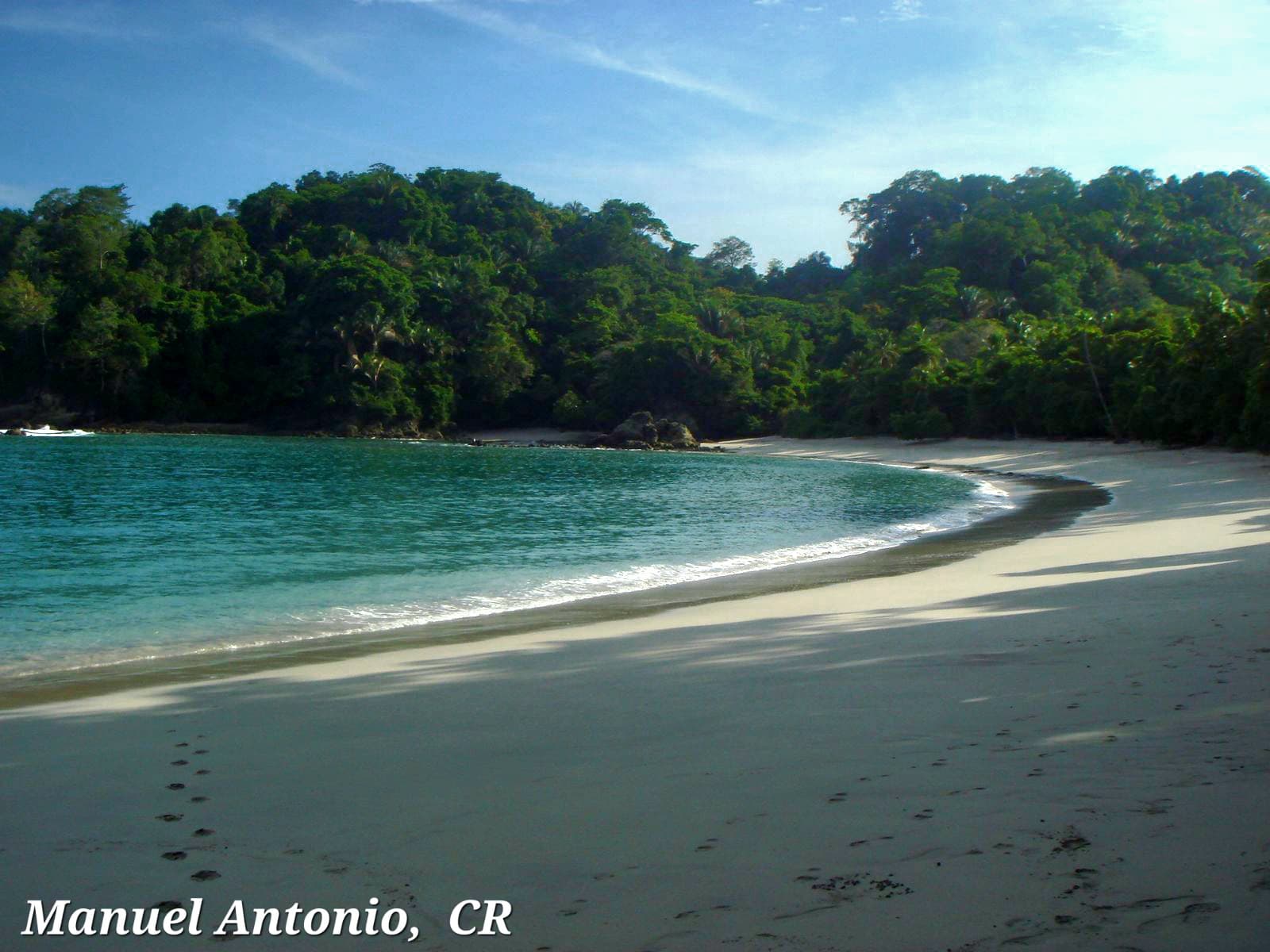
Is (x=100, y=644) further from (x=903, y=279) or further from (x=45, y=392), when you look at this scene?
(x=903, y=279)

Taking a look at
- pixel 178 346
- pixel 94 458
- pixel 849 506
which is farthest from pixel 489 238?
pixel 849 506

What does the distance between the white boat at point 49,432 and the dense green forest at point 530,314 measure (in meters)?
5.16

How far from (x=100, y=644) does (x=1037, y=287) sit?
9244cm

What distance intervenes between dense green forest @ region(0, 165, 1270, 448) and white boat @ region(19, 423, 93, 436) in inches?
203

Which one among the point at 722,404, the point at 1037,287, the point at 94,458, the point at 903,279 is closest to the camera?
the point at 94,458

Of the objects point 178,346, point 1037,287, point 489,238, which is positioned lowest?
point 178,346

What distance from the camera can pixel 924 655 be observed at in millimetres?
7520

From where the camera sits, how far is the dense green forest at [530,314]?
6962 cm

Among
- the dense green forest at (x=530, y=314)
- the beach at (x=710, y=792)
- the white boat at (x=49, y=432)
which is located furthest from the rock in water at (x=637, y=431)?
the beach at (x=710, y=792)

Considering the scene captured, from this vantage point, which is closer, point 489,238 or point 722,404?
point 722,404

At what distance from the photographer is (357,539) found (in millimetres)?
18734

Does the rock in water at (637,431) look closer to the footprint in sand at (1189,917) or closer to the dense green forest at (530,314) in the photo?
the dense green forest at (530,314)

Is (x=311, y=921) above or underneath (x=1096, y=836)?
underneath

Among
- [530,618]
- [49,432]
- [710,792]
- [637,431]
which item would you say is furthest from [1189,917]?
[49,432]
